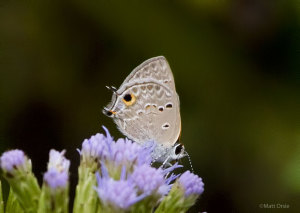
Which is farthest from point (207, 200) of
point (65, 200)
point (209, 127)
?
point (65, 200)

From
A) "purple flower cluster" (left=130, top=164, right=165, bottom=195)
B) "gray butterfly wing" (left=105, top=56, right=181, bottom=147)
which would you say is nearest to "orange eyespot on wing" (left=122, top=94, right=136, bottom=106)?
"gray butterfly wing" (left=105, top=56, right=181, bottom=147)

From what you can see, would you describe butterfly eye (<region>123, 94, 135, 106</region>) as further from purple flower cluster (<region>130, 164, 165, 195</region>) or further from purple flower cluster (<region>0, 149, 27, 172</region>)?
purple flower cluster (<region>0, 149, 27, 172</region>)

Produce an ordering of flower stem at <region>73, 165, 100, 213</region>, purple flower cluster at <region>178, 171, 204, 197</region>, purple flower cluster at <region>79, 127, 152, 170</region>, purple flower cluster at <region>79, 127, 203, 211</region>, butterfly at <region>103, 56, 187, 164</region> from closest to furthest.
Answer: purple flower cluster at <region>79, 127, 203, 211</region> < flower stem at <region>73, 165, 100, 213</region> < purple flower cluster at <region>79, 127, 152, 170</region> < purple flower cluster at <region>178, 171, 204, 197</region> < butterfly at <region>103, 56, 187, 164</region>

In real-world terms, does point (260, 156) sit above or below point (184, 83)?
below

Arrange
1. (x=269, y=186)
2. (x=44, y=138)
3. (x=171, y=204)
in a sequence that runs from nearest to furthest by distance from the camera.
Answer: (x=171, y=204) → (x=44, y=138) → (x=269, y=186)

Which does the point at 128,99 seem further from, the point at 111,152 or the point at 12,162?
the point at 12,162

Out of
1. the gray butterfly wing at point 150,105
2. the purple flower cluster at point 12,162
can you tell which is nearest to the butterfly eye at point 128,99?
the gray butterfly wing at point 150,105

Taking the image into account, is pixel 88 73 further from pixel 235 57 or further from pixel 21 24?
pixel 235 57

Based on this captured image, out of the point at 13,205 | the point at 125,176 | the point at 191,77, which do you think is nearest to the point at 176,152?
the point at 125,176
